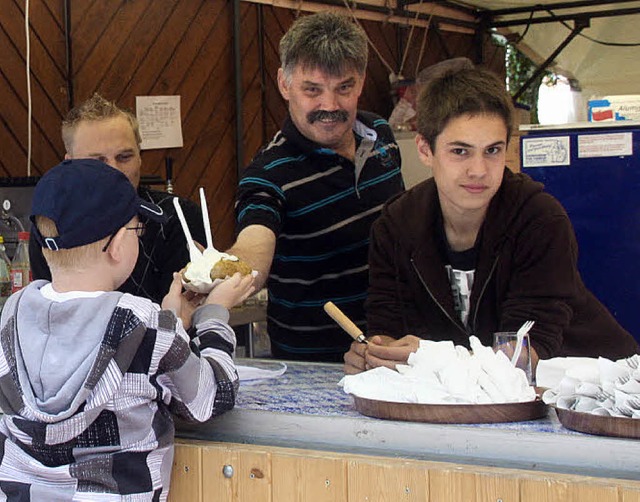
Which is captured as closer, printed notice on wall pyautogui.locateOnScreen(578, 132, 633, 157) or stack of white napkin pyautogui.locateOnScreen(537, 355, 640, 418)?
stack of white napkin pyautogui.locateOnScreen(537, 355, 640, 418)

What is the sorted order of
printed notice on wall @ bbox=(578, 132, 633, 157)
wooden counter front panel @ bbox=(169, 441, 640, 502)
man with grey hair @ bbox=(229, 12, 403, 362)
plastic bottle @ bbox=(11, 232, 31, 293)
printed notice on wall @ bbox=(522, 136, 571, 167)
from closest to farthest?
wooden counter front panel @ bbox=(169, 441, 640, 502)
man with grey hair @ bbox=(229, 12, 403, 362)
plastic bottle @ bbox=(11, 232, 31, 293)
printed notice on wall @ bbox=(578, 132, 633, 157)
printed notice on wall @ bbox=(522, 136, 571, 167)

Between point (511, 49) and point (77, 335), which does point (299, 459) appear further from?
point (511, 49)

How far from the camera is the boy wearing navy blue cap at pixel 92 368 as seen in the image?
5.32 feet

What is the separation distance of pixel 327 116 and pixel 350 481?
128cm

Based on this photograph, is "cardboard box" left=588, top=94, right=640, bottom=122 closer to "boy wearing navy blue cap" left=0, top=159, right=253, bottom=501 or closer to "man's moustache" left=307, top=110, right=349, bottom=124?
"man's moustache" left=307, top=110, right=349, bottom=124

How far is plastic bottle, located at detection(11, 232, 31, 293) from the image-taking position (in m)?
3.75

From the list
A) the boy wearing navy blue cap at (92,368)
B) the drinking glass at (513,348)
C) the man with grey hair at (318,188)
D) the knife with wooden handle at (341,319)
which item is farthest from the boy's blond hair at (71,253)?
the man with grey hair at (318,188)

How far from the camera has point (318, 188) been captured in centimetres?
276

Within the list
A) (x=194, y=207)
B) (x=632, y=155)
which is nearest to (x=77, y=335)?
(x=194, y=207)

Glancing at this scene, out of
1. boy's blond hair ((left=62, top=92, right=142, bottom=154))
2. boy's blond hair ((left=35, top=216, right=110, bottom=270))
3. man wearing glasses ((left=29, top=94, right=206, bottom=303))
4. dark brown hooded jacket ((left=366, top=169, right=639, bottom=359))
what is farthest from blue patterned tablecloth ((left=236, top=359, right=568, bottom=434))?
boy's blond hair ((left=62, top=92, right=142, bottom=154))

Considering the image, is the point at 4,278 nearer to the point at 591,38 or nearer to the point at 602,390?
the point at 602,390

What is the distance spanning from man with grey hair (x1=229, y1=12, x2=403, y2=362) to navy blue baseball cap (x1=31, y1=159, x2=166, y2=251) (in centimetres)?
78

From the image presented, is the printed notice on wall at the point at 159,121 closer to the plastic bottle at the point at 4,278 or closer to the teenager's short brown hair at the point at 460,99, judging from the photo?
the plastic bottle at the point at 4,278

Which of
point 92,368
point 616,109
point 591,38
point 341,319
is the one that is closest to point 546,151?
point 616,109
